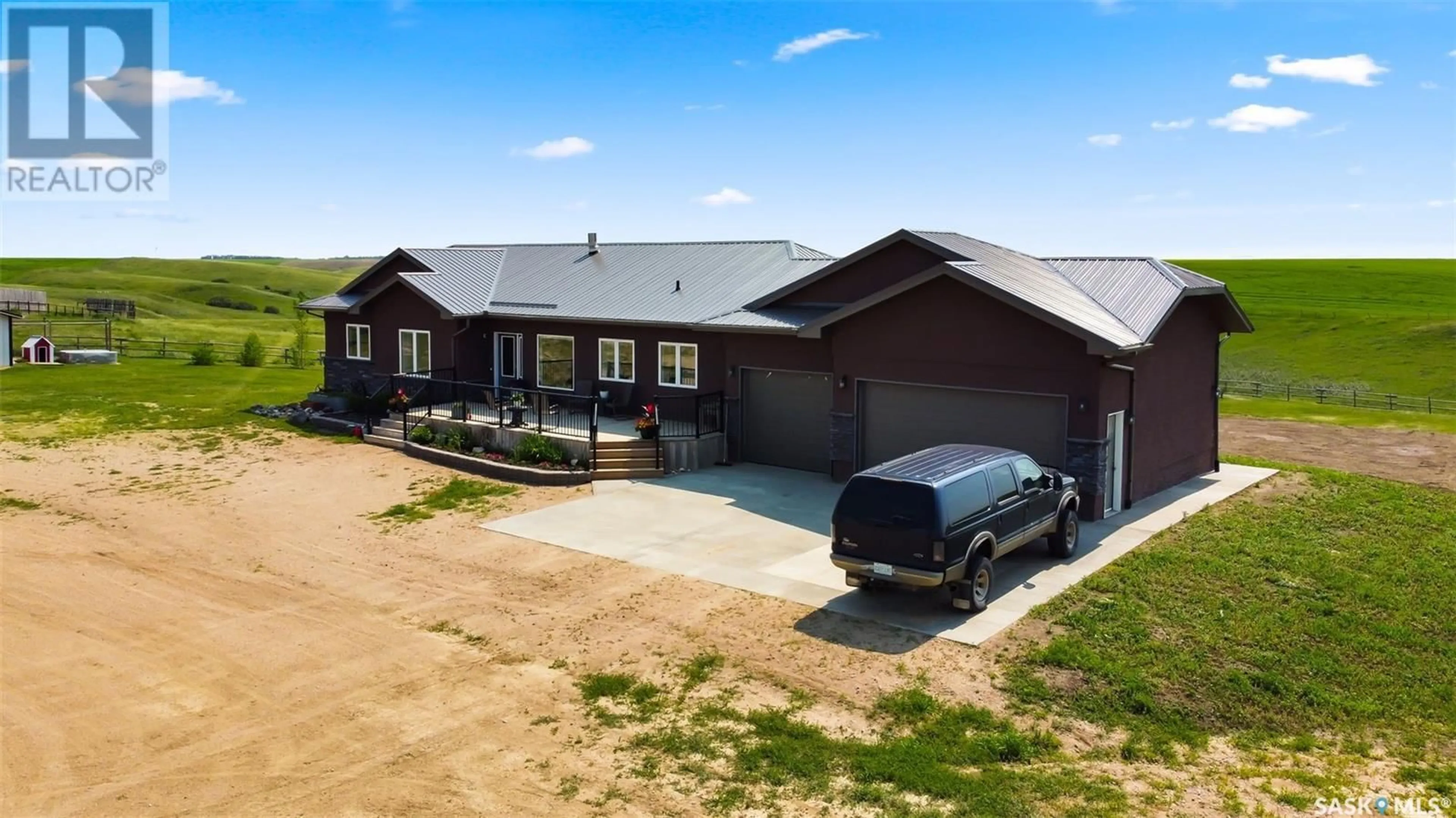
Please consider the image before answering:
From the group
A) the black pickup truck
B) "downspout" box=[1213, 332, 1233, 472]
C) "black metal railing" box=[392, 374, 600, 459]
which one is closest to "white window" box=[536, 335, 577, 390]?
"black metal railing" box=[392, 374, 600, 459]

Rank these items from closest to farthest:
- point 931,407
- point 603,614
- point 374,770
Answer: point 374,770 → point 603,614 → point 931,407

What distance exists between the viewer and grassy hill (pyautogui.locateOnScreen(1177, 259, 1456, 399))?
60.6 metres

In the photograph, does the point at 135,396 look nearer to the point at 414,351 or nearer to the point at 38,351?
the point at 414,351

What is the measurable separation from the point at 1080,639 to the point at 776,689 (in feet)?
13.3

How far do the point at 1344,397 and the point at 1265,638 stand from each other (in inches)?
1627

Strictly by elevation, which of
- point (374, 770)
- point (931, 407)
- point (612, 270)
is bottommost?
point (374, 770)

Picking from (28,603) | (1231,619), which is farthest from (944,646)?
(28,603)

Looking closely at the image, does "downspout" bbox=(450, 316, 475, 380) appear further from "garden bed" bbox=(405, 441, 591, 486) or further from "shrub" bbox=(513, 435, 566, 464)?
"shrub" bbox=(513, 435, 566, 464)

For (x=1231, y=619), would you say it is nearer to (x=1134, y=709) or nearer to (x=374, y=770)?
(x=1134, y=709)

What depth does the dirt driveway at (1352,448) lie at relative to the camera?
25516 millimetres

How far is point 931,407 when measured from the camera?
2077 centimetres

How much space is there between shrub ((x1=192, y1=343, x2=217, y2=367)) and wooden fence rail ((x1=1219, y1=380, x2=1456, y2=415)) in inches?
1727

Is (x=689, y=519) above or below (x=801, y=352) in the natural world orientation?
below

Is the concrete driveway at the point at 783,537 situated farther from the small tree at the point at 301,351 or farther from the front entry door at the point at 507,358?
the small tree at the point at 301,351
